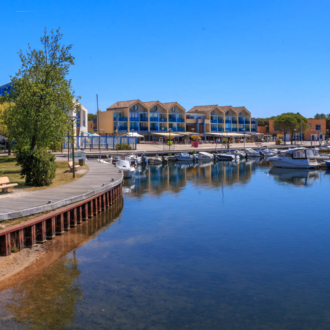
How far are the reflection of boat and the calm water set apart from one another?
1827cm

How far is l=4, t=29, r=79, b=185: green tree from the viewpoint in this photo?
28933 mm

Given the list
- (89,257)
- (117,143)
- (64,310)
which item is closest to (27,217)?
(89,257)

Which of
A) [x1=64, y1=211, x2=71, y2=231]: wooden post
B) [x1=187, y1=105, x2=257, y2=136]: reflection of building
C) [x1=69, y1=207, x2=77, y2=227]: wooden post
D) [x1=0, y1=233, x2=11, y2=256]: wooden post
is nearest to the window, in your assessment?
[x1=69, y1=207, x2=77, y2=227]: wooden post

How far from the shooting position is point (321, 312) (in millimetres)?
11359

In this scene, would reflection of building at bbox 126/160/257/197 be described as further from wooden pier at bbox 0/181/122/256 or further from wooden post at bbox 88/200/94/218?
wooden pier at bbox 0/181/122/256

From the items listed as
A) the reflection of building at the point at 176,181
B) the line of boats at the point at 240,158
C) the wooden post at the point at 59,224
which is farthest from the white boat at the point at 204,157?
the wooden post at the point at 59,224

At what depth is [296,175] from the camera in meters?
50.7

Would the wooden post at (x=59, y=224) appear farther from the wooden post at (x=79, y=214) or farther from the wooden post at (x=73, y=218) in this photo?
the wooden post at (x=79, y=214)

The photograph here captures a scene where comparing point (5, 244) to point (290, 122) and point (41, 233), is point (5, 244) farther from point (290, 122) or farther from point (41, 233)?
point (290, 122)

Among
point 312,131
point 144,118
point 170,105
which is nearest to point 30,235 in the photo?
point 144,118

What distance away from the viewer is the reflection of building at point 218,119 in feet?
387

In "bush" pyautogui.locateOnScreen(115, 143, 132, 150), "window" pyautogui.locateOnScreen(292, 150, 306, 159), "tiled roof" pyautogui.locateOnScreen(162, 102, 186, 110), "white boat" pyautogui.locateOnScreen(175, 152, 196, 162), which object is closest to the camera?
"window" pyautogui.locateOnScreen(292, 150, 306, 159)

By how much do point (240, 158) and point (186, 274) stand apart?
69239mm

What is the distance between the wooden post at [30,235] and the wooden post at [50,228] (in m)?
1.24
